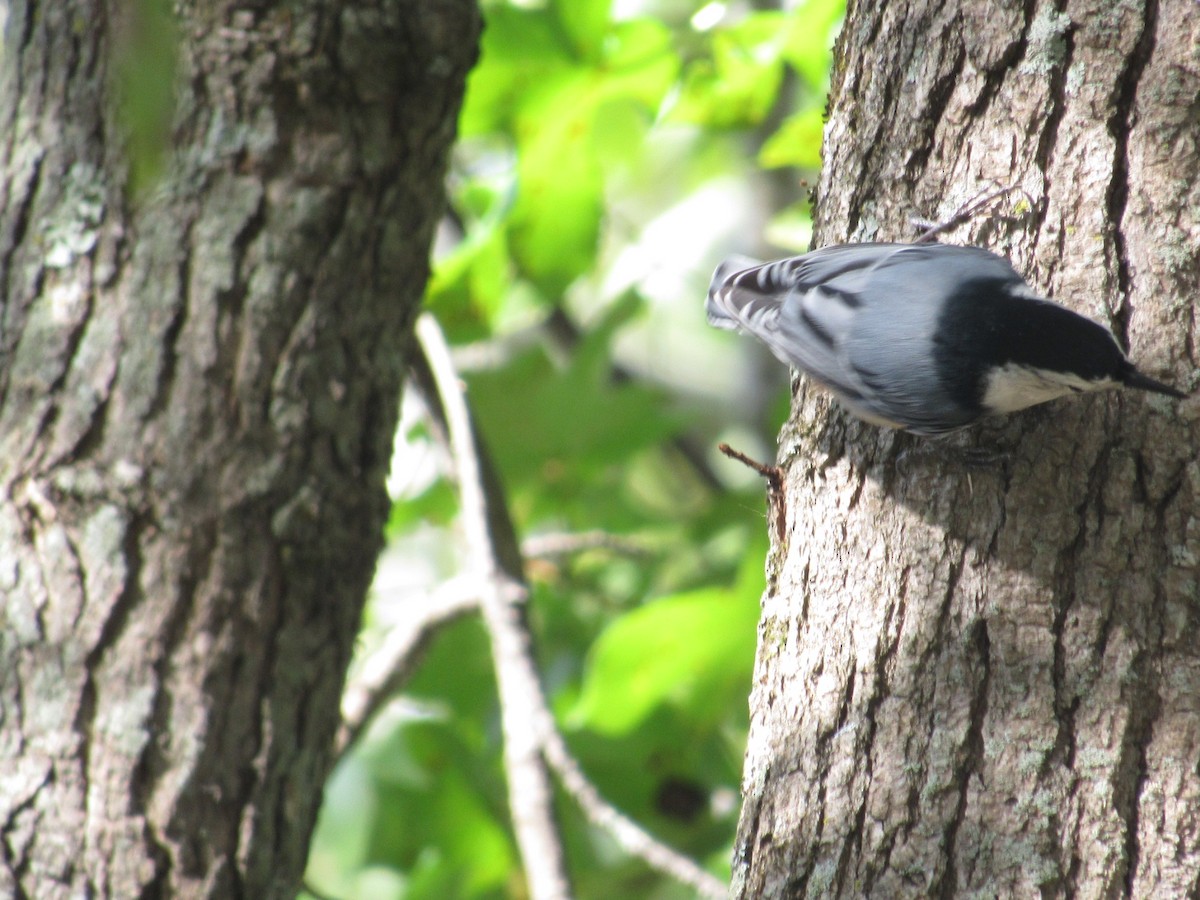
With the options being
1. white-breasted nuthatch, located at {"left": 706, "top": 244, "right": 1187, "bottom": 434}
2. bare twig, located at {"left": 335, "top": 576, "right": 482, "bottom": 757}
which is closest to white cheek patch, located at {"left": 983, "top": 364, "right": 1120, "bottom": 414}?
white-breasted nuthatch, located at {"left": 706, "top": 244, "right": 1187, "bottom": 434}

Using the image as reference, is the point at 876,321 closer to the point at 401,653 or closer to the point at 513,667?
the point at 513,667

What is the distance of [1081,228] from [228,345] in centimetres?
116

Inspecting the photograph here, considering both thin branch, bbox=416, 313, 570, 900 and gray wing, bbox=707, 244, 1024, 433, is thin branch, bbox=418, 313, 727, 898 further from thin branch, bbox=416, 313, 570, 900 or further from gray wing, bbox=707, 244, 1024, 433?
gray wing, bbox=707, 244, 1024, 433

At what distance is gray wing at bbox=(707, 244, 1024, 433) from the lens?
1.27 m

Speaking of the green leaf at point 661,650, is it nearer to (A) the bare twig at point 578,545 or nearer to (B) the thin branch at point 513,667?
(B) the thin branch at point 513,667

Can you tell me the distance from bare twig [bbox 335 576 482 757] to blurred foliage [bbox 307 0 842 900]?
23cm

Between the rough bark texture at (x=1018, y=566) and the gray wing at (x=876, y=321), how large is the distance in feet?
0.11

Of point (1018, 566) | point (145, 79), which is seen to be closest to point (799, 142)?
point (145, 79)

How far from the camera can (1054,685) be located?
109 centimetres

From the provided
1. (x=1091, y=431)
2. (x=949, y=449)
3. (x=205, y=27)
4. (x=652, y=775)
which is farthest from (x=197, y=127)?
(x=652, y=775)

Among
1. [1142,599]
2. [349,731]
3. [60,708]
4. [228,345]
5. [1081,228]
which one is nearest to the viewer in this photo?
[1142,599]

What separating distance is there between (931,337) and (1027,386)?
244 millimetres

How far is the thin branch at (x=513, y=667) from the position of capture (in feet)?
6.64

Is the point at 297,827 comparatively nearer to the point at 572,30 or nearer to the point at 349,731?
the point at 349,731
